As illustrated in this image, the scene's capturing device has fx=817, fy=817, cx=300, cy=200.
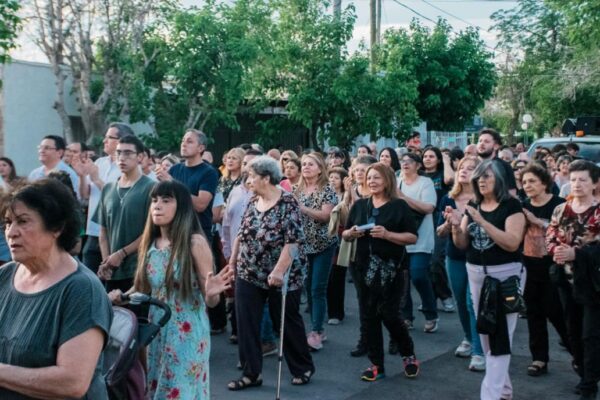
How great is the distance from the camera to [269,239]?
22.7 ft

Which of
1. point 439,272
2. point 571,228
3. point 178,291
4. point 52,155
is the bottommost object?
point 439,272

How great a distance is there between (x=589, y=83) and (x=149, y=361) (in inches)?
1259

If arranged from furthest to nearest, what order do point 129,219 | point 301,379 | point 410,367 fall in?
point 410,367 < point 301,379 < point 129,219

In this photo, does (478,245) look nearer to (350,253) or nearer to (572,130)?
(350,253)

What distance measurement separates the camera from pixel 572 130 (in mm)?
16750

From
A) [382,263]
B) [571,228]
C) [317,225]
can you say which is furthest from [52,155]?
[571,228]

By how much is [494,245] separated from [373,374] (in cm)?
168

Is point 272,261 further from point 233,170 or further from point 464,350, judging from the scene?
point 233,170

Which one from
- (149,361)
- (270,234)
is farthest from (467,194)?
(149,361)

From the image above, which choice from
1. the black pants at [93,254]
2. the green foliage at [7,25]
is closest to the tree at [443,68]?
the green foliage at [7,25]

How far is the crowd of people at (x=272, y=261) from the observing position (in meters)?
3.13

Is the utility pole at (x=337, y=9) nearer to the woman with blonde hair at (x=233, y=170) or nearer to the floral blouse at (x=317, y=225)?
the woman with blonde hair at (x=233, y=170)

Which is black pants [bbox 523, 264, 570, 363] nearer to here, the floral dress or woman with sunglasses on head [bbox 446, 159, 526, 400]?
woman with sunglasses on head [bbox 446, 159, 526, 400]

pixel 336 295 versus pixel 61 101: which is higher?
pixel 61 101
